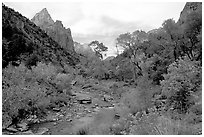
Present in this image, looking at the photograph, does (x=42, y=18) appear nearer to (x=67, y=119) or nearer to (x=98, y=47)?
(x=98, y=47)

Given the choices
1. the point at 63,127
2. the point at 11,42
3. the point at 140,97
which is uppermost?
the point at 11,42

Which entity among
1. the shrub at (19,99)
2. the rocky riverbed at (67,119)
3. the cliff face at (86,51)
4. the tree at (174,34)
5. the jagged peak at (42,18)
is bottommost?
the rocky riverbed at (67,119)

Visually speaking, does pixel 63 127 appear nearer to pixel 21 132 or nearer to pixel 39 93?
pixel 21 132

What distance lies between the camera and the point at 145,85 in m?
12.8

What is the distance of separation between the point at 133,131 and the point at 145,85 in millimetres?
5936

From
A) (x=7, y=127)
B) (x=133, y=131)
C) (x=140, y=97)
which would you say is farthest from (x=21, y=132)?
(x=140, y=97)

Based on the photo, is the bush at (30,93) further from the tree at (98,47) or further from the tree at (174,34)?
the tree at (98,47)

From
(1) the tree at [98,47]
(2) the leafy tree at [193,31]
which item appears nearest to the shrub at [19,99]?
(2) the leafy tree at [193,31]

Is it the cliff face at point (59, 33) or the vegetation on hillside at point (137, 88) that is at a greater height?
the cliff face at point (59, 33)

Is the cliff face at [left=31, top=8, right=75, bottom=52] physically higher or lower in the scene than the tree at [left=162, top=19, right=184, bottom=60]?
higher

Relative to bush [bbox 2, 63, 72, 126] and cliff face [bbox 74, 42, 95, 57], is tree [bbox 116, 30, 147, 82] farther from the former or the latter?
cliff face [bbox 74, 42, 95, 57]

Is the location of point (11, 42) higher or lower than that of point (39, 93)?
higher

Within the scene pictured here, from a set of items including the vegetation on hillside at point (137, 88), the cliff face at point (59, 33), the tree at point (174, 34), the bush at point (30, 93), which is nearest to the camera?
the vegetation on hillside at point (137, 88)

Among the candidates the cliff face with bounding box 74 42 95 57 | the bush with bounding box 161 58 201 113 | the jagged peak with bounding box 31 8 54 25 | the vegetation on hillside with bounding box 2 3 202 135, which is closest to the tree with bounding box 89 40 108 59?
the cliff face with bounding box 74 42 95 57
